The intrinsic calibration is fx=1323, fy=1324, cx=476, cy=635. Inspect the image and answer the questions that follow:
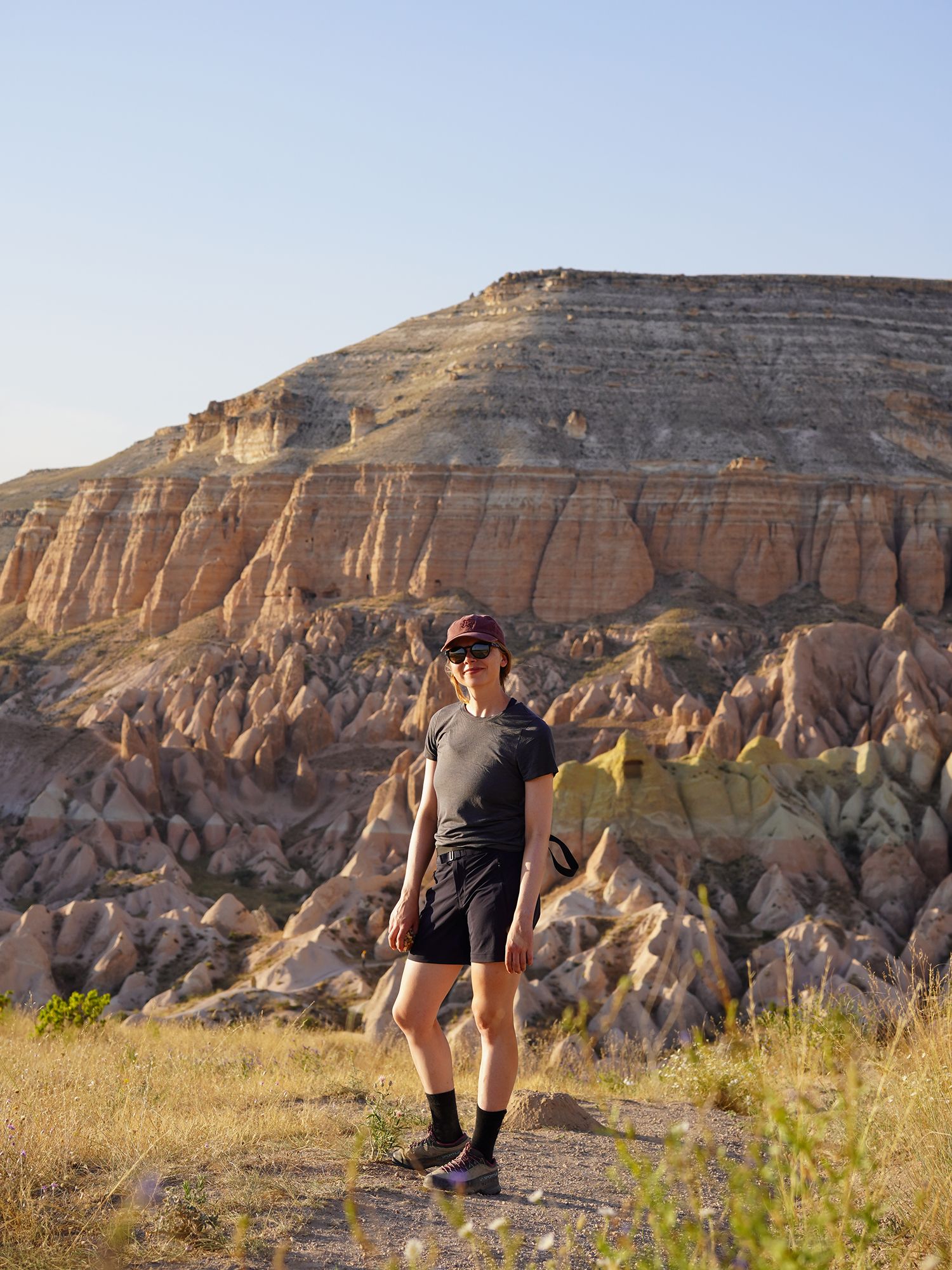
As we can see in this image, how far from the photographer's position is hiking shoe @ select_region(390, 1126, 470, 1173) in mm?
6375

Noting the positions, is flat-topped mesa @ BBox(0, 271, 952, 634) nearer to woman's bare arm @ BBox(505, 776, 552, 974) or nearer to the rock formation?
the rock formation

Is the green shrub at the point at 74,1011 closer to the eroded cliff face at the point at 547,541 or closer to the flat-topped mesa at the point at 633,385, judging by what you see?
the eroded cliff face at the point at 547,541

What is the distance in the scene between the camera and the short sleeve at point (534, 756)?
623 cm

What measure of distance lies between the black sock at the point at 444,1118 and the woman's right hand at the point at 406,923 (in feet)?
2.47

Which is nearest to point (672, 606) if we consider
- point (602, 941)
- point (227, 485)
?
point (227, 485)

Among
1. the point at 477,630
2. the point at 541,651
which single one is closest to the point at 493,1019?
the point at 477,630

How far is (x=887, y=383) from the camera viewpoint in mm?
86000

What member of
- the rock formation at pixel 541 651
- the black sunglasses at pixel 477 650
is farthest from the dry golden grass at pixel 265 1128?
the rock formation at pixel 541 651

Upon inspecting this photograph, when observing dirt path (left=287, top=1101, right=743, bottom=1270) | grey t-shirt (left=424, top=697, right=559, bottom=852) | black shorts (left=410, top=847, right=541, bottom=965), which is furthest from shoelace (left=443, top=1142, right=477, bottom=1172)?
grey t-shirt (left=424, top=697, right=559, bottom=852)

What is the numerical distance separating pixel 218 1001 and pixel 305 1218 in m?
23.6

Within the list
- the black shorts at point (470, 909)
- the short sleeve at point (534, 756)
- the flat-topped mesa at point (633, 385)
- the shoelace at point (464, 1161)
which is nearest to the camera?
the shoelace at point (464, 1161)

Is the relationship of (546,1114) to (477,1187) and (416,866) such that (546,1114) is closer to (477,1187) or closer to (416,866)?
(477,1187)

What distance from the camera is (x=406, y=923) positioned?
6449mm

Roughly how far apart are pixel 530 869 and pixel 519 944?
37 centimetres
